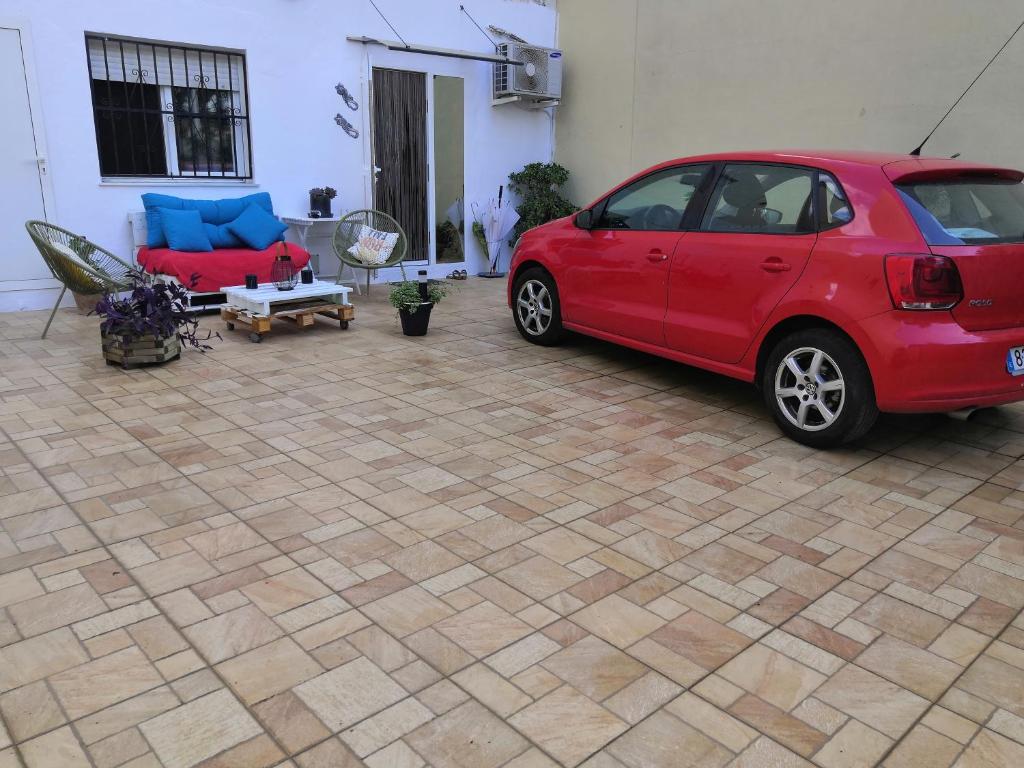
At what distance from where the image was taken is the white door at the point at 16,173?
6793mm

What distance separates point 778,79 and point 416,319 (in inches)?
177

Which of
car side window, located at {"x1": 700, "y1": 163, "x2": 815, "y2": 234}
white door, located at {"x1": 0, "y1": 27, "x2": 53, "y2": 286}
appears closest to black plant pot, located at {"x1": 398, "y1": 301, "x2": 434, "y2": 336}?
car side window, located at {"x1": 700, "y1": 163, "x2": 815, "y2": 234}

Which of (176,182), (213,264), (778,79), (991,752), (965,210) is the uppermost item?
(778,79)

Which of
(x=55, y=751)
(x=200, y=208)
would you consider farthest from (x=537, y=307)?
(x=55, y=751)

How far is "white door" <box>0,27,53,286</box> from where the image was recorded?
267 inches

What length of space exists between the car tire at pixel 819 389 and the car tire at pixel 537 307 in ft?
6.57

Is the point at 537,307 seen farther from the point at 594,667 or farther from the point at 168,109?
the point at 168,109

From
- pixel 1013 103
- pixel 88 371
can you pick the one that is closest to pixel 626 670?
pixel 88 371

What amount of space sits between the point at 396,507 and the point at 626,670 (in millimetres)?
1386

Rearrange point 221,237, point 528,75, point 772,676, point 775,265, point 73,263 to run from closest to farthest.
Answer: point 772,676 < point 775,265 < point 73,263 < point 221,237 < point 528,75

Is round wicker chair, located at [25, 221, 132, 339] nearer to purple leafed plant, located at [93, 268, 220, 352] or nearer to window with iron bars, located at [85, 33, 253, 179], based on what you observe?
purple leafed plant, located at [93, 268, 220, 352]

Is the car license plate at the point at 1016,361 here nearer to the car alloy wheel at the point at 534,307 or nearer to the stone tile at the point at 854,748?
the stone tile at the point at 854,748

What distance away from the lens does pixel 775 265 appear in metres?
4.26

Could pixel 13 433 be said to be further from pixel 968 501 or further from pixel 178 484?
pixel 968 501
